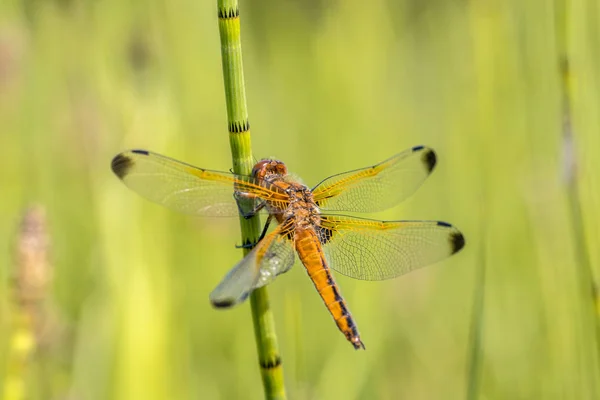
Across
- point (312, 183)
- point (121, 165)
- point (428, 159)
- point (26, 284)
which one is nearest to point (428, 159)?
point (428, 159)

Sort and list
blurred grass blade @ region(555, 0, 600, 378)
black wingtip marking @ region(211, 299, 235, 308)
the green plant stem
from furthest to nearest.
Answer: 1. blurred grass blade @ region(555, 0, 600, 378)
2. black wingtip marking @ region(211, 299, 235, 308)
3. the green plant stem

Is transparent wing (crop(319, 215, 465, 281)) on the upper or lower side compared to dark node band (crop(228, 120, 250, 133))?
Result: lower

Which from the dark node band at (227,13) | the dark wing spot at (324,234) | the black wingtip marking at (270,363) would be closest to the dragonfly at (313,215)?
the dark wing spot at (324,234)

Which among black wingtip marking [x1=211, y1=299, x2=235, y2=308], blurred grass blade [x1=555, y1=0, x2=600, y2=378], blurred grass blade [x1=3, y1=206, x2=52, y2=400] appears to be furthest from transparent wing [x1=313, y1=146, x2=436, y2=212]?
blurred grass blade [x1=3, y1=206, x2=52, y2=400]

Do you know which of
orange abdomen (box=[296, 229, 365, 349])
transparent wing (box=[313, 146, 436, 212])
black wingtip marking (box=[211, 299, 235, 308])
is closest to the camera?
black wingtip marking (box=[211, 299, 235, 308])

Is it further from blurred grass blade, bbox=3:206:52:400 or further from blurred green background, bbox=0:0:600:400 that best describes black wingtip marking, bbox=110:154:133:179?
blurred green background, bbox=0:0:600:400

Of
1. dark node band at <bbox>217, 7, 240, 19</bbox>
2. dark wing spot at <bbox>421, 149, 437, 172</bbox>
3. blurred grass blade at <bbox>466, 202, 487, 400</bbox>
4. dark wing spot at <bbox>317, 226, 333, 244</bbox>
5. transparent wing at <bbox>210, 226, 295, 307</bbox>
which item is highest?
dark node band at <bbox>217, 7, 240, 19</bbox>
